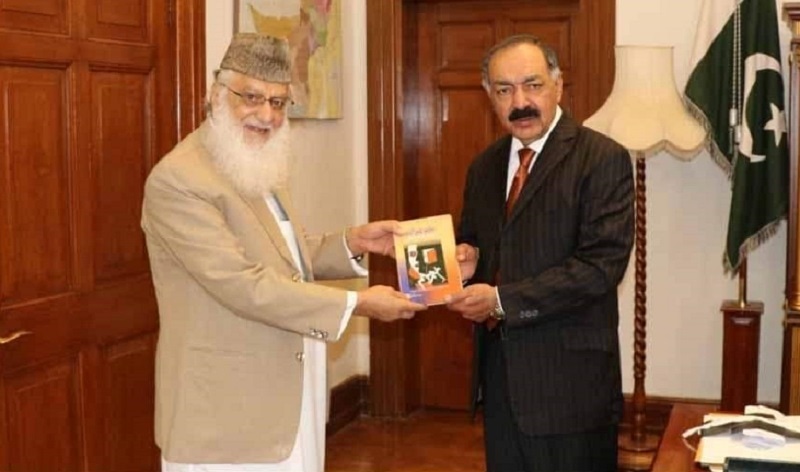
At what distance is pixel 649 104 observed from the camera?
4547 millimetres

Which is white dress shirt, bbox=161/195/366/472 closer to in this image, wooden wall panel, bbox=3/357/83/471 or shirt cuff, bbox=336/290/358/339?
shirt cuff, bbox=336/290/358/339

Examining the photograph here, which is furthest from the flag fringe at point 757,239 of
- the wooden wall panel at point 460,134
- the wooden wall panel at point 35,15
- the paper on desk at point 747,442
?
the wooden wall panel at point 35,15

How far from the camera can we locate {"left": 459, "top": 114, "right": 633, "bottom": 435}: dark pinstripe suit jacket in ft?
9.25

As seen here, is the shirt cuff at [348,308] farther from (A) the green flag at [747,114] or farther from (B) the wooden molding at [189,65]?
(A) the green flag at [747,114]

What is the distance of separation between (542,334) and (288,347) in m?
0.67

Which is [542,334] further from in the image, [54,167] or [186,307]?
[54,167]

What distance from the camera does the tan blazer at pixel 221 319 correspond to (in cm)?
255

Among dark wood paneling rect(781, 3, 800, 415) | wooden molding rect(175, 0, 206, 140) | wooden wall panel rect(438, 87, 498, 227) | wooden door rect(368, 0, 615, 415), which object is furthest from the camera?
wooden wall panel rect(438, 87, 498, 227)

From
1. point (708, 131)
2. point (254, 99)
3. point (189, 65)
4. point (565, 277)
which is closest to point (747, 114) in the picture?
point (708, 131)

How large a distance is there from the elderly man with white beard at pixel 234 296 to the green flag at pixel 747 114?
242 cm

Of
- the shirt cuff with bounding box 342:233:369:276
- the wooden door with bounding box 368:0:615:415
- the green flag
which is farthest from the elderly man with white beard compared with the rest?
the wooden door with bounding box 368:0:615:415

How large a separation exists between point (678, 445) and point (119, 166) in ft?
6.45

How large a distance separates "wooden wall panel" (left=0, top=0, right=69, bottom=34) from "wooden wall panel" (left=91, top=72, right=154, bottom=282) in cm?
22

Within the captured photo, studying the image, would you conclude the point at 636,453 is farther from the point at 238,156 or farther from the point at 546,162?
the point at 238,156
